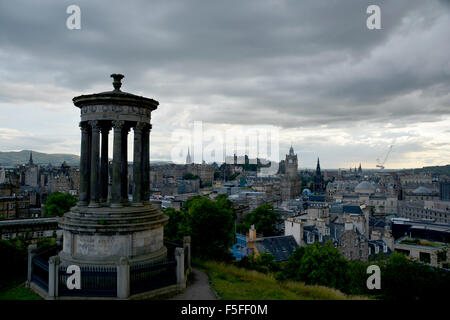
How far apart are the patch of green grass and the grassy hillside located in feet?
28.6

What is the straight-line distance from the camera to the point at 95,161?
59.2 ft

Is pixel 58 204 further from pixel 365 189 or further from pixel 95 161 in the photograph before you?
pixel 365 189

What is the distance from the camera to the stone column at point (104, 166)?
1983 centimetres

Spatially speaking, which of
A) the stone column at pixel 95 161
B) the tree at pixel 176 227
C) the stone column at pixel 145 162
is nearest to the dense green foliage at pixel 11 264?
the stone column at pixel 95 161

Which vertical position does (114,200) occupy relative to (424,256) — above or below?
above

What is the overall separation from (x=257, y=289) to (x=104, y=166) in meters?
11.5

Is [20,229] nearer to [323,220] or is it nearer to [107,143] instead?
[107,143]

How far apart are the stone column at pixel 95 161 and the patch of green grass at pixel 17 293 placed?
16.1 ft

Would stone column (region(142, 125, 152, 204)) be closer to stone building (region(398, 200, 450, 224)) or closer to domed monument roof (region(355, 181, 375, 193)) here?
stone building (region(398, 200, 450, 224))

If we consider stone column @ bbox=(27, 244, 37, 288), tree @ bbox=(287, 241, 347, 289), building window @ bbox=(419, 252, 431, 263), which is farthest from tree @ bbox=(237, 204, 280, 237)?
stone column @ bbox=(27, 244, 37, 288)

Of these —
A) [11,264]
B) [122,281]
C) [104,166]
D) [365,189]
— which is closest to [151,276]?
[122,281]

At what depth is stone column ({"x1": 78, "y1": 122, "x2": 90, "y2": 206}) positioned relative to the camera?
18.5 m
